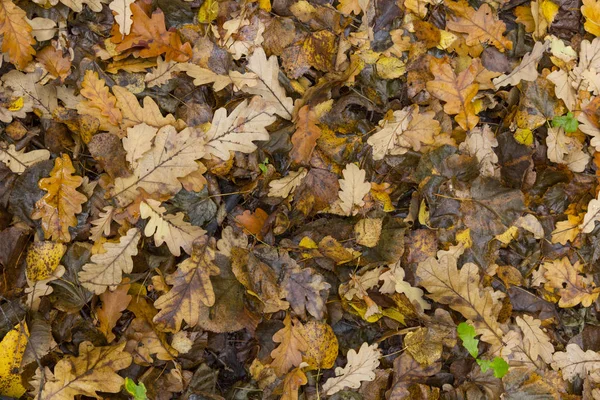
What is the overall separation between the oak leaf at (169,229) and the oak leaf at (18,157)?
52 cm

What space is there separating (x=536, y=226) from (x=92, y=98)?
209 cm

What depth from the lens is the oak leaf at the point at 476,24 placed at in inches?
93.3

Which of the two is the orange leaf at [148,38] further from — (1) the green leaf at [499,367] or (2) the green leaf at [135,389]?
(1) the green leaf at [499,367]

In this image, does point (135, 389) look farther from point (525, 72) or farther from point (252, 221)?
point (525, 72)

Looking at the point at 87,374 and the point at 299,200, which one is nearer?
the point at 87,374

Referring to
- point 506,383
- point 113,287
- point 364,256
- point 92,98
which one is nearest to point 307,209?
point 364,256

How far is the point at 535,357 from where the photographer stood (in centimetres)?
234

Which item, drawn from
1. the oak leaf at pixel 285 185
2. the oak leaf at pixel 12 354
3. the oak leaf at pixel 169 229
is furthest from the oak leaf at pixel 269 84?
the oak leaf at pixel 12 354

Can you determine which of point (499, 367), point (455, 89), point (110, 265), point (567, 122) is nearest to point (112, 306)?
point (110, 265)

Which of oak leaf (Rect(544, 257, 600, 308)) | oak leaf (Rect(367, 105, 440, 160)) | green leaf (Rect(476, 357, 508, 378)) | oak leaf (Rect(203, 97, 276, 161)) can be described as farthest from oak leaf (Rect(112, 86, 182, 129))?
oak leaf (Rect(544, 257, 600, 308))

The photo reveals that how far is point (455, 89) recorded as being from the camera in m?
2.31

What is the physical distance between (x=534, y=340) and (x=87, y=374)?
6.59 ft

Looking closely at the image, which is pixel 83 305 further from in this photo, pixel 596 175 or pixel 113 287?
pixel 596 175

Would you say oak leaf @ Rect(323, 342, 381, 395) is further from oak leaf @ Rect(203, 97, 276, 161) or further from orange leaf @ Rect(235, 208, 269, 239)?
oak leaf @ Rect(203, 97, 276, 161)
